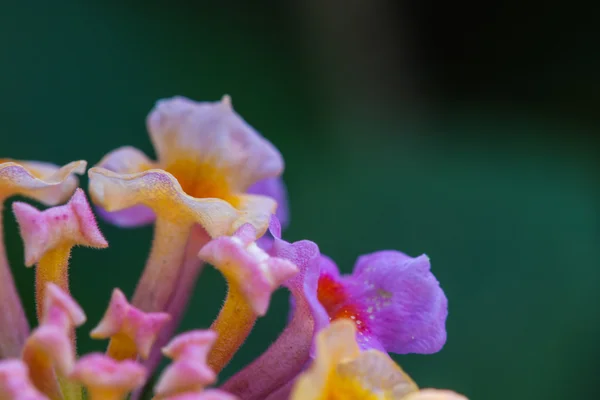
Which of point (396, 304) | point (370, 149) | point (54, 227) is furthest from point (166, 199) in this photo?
point (370, 149)

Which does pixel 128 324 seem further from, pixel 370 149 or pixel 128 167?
pixel 370 149

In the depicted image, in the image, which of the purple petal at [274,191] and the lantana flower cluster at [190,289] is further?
the purple petal at [274,191]

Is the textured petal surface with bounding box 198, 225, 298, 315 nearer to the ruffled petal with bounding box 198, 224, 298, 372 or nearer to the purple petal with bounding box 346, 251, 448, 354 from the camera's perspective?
the ruffled petal with bounding box 198, 224, 298, 372

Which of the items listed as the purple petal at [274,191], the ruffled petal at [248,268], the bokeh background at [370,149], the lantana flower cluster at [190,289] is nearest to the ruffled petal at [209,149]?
the lantana flower cluster at [190,289]

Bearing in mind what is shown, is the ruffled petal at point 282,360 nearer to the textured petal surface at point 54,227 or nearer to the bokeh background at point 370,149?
the textured petal surface at point 54,227

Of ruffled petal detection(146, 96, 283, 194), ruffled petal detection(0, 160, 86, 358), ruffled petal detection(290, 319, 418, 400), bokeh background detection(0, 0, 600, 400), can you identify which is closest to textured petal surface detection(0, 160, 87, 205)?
ruffled petal detection(0, 160, 86, 358)

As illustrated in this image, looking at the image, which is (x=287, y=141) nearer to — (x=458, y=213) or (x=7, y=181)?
(x=458, y=213)
